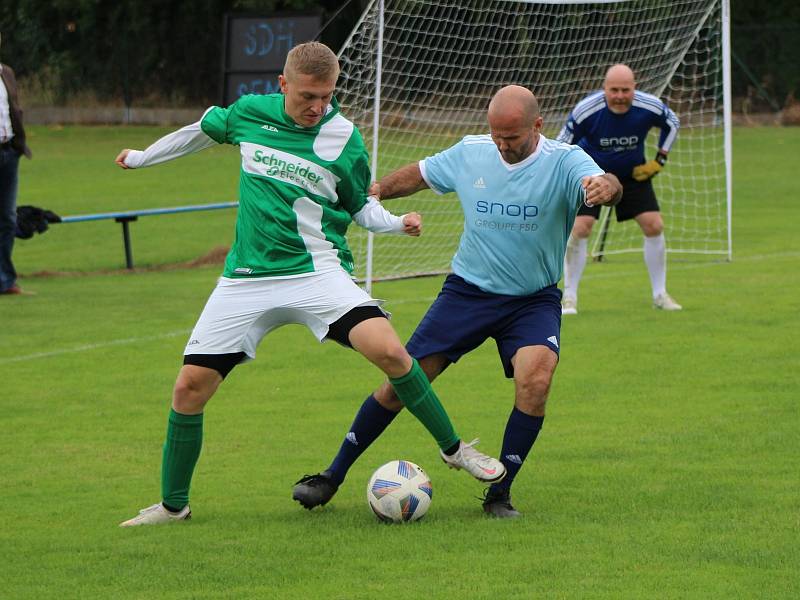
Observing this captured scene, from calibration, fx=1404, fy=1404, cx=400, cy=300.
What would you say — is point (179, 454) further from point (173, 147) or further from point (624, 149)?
point (624, 149)

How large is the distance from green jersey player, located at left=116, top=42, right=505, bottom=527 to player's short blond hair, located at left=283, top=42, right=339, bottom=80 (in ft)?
0.07

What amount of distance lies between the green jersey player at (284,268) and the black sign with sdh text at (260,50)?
11784 mm

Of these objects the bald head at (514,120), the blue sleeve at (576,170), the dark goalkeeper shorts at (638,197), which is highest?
the bald head at (514,120)

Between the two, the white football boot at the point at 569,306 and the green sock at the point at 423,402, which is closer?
the green sock at the point at 423,402

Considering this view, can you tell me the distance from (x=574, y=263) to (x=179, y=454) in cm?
674

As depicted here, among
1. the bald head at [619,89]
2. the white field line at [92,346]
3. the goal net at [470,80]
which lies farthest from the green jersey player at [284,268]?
the goal net at [470,80]

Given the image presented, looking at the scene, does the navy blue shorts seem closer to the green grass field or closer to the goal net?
the green grass field

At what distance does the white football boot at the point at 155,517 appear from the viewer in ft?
19.3

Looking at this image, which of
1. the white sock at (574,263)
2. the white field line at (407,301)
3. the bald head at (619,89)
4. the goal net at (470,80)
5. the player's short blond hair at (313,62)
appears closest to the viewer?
the player's short blond hair at (313,62)

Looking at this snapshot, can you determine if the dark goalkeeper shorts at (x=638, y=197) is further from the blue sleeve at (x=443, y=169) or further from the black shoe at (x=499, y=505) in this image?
the black shoe at (x=499, y=505)

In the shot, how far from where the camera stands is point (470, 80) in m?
15.9

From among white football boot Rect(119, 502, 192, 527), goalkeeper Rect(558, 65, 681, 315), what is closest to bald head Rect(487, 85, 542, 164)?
white football boot Rect(119, 502, 192, 527)

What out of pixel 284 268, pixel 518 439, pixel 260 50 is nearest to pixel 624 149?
pixel 518 439

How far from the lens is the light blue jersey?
19.9 ft
